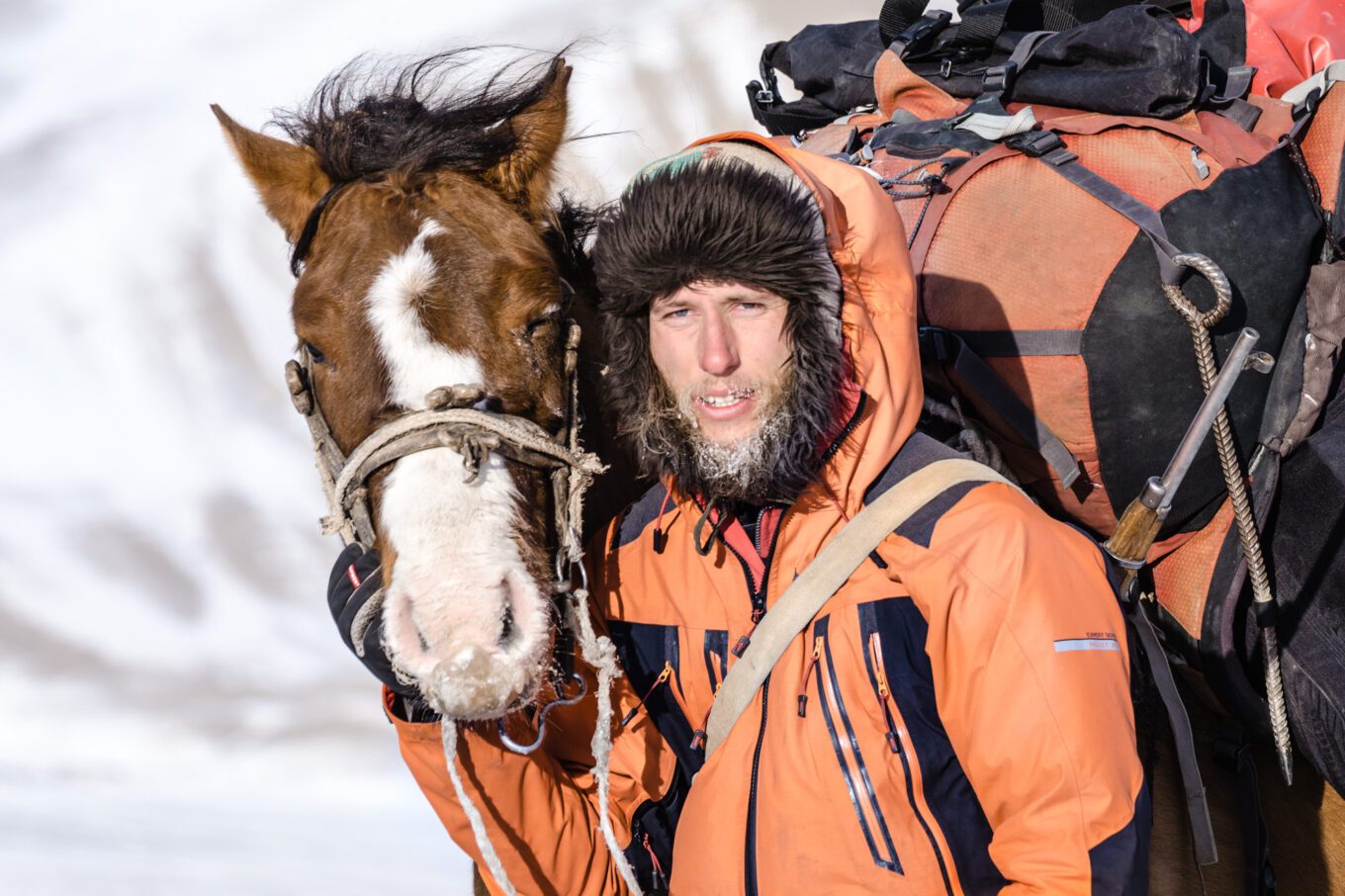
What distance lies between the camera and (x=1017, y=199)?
2230 mm

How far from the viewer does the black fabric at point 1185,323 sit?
207 cm

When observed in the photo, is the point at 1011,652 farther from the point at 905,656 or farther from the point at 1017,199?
the point at 1017,199

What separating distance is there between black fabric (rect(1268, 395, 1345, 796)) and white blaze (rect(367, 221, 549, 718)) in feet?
5.14

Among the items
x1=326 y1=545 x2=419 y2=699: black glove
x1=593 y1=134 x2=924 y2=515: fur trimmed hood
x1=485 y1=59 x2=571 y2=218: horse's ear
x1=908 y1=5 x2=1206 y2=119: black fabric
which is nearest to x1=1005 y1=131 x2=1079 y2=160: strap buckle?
x1=908 y1=5 x2=1206 y2=119: black fabric

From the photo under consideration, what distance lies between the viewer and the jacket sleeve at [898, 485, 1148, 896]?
60.5 inches

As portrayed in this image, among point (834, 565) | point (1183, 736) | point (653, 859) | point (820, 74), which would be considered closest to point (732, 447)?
point (834, 565)

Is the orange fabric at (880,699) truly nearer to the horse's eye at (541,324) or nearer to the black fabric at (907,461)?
the black fabric at (907,461)

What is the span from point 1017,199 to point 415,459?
4.74 ft

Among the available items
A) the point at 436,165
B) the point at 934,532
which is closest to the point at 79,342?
the point at 436,165

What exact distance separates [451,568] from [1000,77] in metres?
1.86

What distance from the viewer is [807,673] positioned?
5.85ft

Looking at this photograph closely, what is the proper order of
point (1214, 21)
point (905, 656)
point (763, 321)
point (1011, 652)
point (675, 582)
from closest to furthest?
point (1011, 652) < point (905, 656) < point (763, 321) < point (675, 582) < point (1214, 21)

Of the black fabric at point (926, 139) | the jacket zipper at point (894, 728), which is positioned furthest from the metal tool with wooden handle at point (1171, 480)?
the black fabric at point (926, 139)

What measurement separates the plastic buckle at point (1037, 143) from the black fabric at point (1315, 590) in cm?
83
